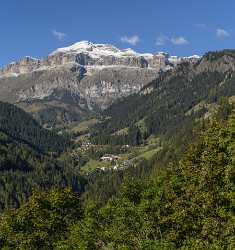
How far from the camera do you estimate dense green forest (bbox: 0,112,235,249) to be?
62.1m

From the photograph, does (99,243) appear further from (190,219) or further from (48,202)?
(190,219)

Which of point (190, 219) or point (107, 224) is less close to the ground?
point (190, 219)

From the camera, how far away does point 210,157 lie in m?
63.0

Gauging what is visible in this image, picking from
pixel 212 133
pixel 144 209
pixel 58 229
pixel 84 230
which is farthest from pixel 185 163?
pixel 58 229

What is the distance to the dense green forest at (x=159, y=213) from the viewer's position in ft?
204

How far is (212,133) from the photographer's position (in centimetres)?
6681

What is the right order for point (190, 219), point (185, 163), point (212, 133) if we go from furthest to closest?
point (185, 163) → point (190, 219) → point (212, 133)

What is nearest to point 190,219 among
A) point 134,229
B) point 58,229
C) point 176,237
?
point 176,237

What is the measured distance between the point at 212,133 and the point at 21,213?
54.4m

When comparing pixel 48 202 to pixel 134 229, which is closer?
pixel 134 229

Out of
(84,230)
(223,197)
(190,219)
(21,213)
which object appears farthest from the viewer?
(21,213)

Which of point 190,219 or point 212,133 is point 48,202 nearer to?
point 190,219

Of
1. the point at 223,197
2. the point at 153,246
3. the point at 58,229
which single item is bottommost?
the point at 58,229

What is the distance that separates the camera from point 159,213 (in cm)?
8688
